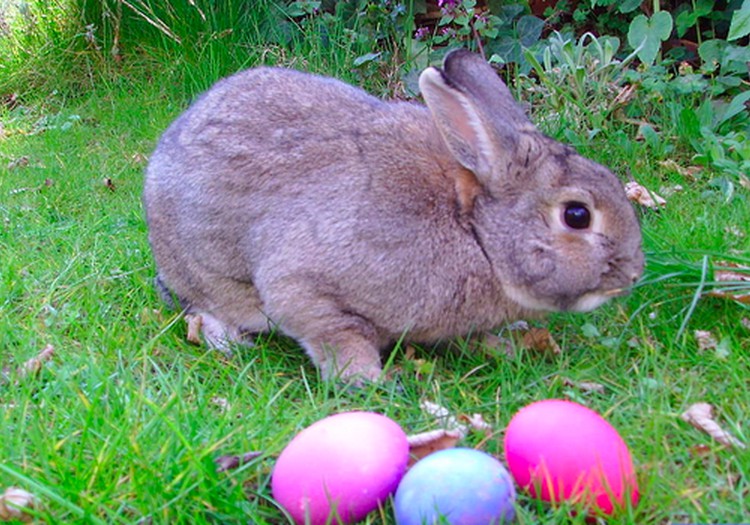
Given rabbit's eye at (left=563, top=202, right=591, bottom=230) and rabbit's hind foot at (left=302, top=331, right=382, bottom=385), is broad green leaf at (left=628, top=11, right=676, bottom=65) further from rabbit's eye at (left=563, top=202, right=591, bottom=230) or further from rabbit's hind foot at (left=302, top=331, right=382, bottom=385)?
rabbit's hind foot at (left=302, top=331, right=382, bottom=385)

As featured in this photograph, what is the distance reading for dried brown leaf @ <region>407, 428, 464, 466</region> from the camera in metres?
2.36

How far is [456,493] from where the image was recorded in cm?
196

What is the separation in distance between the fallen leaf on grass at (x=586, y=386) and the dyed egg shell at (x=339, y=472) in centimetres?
85

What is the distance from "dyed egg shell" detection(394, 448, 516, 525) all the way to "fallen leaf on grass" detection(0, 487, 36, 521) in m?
0.87

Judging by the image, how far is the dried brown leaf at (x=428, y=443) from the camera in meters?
2.36

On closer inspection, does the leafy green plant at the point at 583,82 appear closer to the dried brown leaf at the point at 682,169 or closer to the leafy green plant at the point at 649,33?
the leafy green plant at the point at 649,33

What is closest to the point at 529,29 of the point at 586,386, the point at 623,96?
the point at 623,96

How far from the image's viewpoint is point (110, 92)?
22.4 feet

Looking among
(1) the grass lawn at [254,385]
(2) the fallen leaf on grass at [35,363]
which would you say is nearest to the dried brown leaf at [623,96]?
(1) the grass lawn at [254,385]

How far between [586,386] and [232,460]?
1.16 m

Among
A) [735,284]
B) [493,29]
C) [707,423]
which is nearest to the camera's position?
[707,423]

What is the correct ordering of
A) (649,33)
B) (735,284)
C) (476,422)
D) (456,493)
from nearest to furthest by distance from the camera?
(456,493) → (476,422) → (735,284) → (649,33)

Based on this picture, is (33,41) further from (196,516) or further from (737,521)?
(737,521)

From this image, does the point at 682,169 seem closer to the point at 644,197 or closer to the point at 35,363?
the point at 644,197
